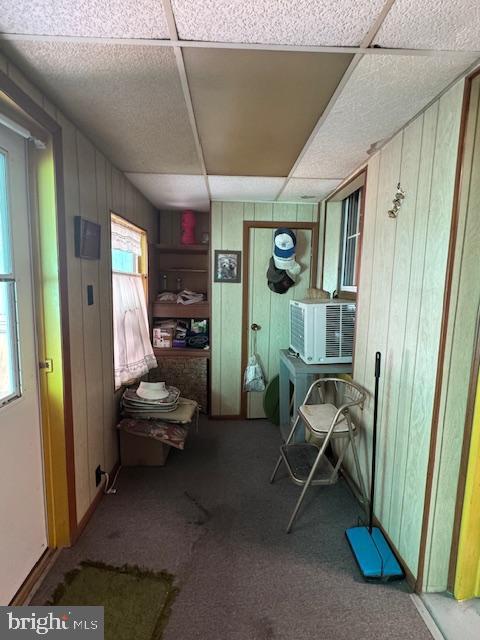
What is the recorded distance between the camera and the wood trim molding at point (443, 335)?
1.29 metres

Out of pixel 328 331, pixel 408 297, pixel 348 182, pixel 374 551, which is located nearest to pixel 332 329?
pixel 328 331

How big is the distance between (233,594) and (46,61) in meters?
2.38

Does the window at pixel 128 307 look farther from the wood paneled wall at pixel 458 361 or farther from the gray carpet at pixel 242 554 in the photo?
the wood paneled wall at pixel 458 361

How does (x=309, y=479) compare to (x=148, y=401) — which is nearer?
(x=309, y=479)

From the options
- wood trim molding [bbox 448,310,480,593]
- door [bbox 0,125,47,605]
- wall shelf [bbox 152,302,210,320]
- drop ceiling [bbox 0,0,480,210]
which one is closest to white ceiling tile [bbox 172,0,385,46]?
drop ceiling [bbox 0,0,480,210]

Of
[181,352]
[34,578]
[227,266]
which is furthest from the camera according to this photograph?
[181,352]

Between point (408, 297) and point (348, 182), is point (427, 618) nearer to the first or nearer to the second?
point (408, 297)

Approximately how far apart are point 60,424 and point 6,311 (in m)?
0.64

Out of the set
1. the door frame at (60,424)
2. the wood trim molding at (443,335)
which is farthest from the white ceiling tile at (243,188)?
the wood trim molding at (443,335)

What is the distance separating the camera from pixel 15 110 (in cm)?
132

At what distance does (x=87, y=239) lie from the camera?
1.86 m

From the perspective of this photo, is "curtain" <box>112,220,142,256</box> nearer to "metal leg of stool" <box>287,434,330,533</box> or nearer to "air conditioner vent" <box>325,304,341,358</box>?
"air conditioner vent" <box>325,304,341,358</box>

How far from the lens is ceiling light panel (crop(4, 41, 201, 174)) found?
118 centimetres

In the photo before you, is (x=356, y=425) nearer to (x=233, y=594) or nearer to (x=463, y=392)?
(x=463, y=392)
